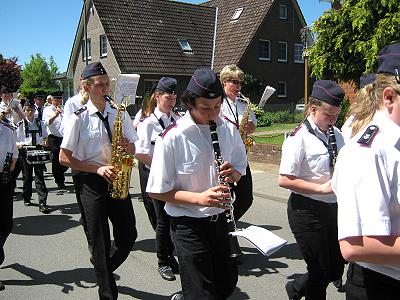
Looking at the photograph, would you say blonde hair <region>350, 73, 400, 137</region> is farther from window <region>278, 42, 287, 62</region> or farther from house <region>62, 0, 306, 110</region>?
window <region>278, 42, 287, 62</region>

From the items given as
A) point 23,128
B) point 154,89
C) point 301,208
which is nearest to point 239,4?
point 23,128

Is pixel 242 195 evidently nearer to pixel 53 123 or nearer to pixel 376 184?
pixel 376 184

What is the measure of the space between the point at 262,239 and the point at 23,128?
7880 millimetres

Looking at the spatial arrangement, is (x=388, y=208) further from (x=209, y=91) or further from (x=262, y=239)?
(x=209, y=91)

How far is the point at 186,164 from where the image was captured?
3029 mm

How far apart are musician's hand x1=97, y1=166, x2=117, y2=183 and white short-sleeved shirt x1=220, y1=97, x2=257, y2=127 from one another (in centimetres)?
194

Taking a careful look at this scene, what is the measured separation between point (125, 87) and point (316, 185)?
7.88 ft

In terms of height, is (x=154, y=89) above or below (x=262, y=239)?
above

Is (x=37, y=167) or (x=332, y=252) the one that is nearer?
(x=332, y=252)

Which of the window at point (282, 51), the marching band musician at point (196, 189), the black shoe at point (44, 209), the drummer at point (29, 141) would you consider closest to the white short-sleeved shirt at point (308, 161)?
the marching band musician at point (196, 189)

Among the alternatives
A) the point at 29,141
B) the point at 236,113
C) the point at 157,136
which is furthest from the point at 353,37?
the point at 29,141

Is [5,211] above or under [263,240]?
under

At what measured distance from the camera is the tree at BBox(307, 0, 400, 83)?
9.88 meters

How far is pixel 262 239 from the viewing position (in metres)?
2.82
